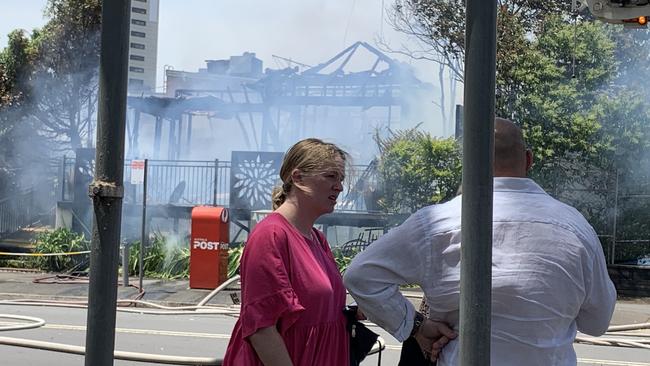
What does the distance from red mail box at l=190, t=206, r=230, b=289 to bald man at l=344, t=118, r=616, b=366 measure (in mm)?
11539

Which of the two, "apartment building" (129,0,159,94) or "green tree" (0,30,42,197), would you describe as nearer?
"green tree" (0,30,42,197)

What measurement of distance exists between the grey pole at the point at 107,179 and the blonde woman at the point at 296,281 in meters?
0.66

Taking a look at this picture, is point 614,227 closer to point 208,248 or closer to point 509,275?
point 208,248

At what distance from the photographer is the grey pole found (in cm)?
194

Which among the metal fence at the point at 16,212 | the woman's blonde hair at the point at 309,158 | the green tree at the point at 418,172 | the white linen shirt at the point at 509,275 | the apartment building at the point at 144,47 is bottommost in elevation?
the metal fence at the point at 16,212

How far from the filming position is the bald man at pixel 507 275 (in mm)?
2203

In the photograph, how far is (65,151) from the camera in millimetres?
24188

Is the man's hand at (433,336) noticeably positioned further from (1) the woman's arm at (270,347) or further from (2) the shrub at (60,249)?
(2) the shrub at (60,249)

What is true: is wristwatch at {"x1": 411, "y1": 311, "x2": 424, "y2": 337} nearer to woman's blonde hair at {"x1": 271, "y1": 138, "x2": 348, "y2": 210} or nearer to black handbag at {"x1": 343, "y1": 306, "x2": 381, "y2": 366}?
black handbag at {"x1": 343, "y1": 306, "x2": 381, "y2": 366}

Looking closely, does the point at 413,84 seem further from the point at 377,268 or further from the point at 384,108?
the point at 377,268

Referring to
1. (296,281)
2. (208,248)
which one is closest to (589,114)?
(208,248)

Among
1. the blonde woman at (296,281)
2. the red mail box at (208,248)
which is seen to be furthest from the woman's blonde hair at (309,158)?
the red mail box at (208,248)

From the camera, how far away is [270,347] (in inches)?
98.8

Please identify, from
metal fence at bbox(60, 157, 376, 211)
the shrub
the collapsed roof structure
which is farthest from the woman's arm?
the collapsed roof structure
